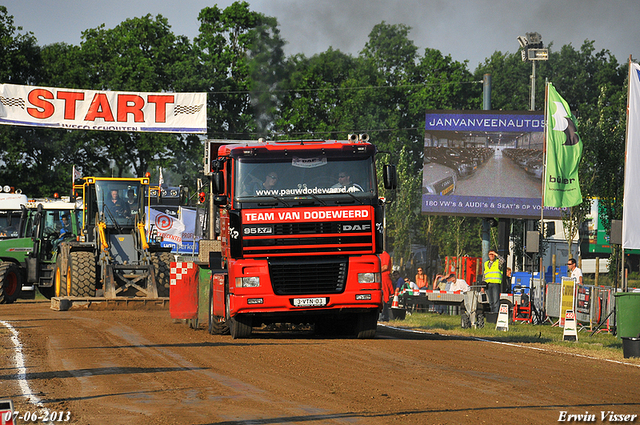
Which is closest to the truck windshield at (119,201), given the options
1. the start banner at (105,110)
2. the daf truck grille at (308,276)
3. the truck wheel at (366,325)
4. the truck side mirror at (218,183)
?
the start banner at (105,110)

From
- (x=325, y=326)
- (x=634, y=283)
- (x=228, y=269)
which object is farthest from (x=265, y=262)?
(x=634, y=283)

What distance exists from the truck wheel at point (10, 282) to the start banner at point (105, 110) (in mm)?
4762

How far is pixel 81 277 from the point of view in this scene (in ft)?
75.6

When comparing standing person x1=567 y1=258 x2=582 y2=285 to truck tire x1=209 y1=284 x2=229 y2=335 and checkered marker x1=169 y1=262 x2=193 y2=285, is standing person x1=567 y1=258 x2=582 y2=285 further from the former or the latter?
checkered marker x1=169 y1=262 x2=193 y2=285

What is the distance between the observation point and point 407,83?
66.9 meters

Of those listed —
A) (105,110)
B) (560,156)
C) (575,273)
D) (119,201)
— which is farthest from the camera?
(105,110)

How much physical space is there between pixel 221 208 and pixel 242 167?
117 cm

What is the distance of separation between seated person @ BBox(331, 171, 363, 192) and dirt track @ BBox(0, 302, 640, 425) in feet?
8.39

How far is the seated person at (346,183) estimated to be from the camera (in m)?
14.5

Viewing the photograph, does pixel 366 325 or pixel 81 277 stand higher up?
pixel 81 277

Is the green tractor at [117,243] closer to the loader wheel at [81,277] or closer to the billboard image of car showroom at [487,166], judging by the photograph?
the loader wheel at [81,277]

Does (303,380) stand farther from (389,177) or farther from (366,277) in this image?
(389,177)

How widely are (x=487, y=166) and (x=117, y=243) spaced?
12942 mm

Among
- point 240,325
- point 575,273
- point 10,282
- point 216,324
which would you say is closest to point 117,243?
point 10,282
